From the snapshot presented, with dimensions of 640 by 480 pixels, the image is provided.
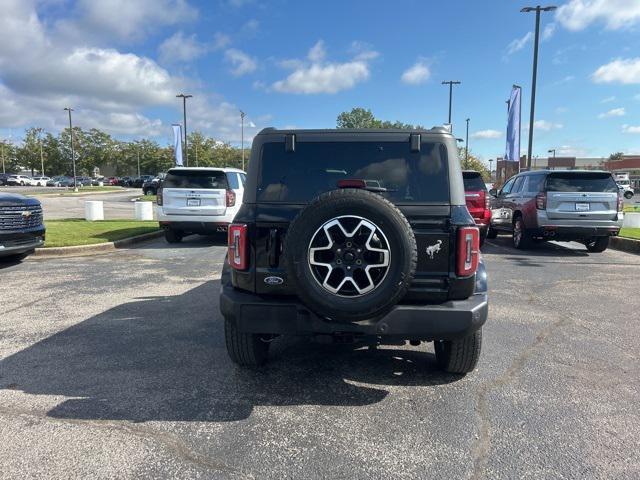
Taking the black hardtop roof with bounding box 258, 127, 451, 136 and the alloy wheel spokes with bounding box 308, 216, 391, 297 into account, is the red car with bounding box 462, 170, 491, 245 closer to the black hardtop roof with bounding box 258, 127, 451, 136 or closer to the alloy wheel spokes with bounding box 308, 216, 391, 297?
the black hardtop roof with bounding box 258, 127, 451, 136

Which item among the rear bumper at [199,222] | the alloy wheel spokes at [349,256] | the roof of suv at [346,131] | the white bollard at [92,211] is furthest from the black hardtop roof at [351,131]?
the white bollard at [92,211]

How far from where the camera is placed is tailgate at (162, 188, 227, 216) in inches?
428

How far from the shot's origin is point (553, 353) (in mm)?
4441

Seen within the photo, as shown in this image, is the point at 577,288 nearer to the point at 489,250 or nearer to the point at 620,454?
the point at 489,250

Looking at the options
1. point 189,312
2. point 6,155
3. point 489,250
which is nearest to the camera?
point 189,312

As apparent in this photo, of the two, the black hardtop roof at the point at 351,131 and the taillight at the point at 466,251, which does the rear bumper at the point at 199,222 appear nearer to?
the black hardtop roof at the point at 351,131

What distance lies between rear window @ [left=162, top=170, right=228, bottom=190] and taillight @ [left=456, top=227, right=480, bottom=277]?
8403 millimetres

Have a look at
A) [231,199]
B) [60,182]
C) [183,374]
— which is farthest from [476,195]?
[60,182]

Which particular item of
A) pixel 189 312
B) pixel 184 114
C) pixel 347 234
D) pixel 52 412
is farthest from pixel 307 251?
pixel 184 114

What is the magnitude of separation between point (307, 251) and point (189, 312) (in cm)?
309

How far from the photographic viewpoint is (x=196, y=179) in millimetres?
11086

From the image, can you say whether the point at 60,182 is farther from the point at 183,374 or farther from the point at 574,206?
the point at 183,374

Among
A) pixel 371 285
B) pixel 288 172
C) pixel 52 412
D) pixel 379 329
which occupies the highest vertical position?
pixel 288 172

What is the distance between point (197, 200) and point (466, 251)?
8.57 metres
